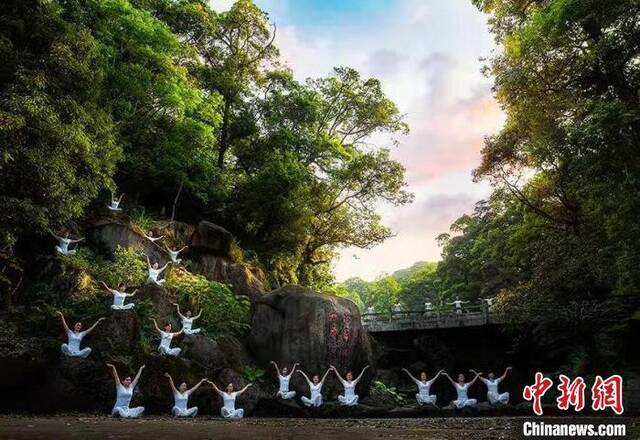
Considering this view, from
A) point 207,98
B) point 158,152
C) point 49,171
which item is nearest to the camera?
point 49,171

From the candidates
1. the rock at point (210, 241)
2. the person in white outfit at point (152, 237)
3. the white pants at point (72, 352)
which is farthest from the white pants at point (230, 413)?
the rock at point (210, 241)

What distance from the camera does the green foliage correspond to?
62.6ft

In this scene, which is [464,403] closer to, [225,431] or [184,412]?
[184,412]

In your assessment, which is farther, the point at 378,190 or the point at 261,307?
the point at 378,190

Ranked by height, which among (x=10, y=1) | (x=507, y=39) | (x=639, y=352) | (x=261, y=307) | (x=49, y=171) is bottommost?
(x=639, y=352)

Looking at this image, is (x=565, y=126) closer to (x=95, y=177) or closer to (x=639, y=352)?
(x=639, y=352)

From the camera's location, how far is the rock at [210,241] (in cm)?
2398

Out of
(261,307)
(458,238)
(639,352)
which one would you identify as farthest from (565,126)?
(458,238)

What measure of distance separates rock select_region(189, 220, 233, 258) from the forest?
3.72 ft

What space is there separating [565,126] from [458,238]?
31.3 metres

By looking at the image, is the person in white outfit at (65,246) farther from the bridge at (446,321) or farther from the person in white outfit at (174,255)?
the bridge at (446,321)

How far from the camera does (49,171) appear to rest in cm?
1403

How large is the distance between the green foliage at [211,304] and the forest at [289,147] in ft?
1.04

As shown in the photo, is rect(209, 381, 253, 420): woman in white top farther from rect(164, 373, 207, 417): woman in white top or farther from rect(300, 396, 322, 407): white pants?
rect(300, 396, 322, 407): white pants
